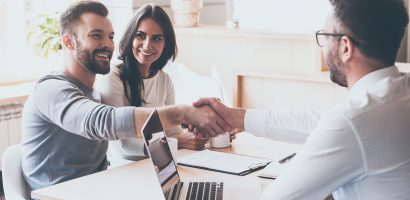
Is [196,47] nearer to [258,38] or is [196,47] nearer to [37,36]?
[258,38]

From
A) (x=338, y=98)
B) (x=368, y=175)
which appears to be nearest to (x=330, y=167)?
(x=368, y=175)

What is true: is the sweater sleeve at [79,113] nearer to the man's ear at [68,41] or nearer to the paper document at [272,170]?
the man's ear at [68,41]

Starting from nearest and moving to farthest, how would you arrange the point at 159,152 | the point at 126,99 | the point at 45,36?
the point at 159,152 < the point at 126,99 < the point at 45,36

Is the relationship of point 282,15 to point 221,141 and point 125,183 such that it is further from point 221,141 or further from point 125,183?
point 125,183

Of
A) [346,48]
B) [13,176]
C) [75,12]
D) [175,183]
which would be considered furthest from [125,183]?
[346,48]

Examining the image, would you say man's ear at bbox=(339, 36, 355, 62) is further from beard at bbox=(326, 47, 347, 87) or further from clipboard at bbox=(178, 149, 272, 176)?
clipboard at bbox=(178, 149, 272, 176)

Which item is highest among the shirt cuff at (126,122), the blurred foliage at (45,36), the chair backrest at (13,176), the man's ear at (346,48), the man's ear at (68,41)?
the man's ear at (346,48)

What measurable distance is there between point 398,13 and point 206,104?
40.0 inches

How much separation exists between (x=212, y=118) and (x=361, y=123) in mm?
995

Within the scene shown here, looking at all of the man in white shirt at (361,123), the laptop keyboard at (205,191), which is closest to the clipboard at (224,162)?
the laptop keyboard at (205,191)

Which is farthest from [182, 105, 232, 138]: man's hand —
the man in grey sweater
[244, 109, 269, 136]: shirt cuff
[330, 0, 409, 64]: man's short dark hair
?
[330, 0, 409, 64]: man's short dark hair

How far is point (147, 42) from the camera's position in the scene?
287 centimetres

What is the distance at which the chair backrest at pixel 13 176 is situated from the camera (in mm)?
2287

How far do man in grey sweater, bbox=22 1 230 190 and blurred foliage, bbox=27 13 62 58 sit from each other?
1.54 m
